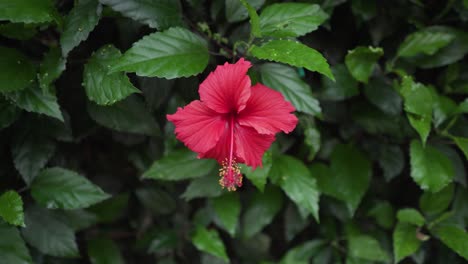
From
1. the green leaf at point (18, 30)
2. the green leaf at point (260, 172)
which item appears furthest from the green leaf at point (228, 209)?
the green leaf at point (18, 30)

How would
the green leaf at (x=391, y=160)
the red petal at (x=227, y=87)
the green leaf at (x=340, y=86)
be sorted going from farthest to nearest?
the green leaf at (x=391, y=160), the green leaf at (x=340, y=86), the red petal at (x=227, y=87)

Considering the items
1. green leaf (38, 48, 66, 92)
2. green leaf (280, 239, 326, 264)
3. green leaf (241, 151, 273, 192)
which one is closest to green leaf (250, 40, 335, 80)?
green leaf (241, 151, 273, 192)

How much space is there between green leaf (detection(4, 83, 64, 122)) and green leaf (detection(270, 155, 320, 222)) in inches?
24.9

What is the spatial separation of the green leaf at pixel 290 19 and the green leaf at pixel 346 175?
52 centimetres

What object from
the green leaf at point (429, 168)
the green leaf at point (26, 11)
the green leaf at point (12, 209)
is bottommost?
the green leaf at point (429, 168)

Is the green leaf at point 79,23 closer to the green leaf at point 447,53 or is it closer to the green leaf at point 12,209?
the green leaf at point 12,209

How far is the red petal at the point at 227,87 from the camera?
858mm

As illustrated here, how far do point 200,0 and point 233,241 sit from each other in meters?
0.93

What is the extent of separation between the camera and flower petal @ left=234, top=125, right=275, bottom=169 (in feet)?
3.03

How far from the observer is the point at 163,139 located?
1433 millimetres

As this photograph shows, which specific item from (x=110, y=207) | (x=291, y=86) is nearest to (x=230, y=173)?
(x=291, y=86)

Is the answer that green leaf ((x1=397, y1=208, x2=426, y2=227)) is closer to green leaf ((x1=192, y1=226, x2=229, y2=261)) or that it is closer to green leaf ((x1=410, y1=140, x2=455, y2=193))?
green leaf ((x1=410, y1=140, x2=455, y2=193))

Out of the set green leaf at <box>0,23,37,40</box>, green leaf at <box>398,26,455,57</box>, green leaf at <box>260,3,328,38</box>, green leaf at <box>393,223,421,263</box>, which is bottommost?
green leaf at <box>393,223,421,263</box>

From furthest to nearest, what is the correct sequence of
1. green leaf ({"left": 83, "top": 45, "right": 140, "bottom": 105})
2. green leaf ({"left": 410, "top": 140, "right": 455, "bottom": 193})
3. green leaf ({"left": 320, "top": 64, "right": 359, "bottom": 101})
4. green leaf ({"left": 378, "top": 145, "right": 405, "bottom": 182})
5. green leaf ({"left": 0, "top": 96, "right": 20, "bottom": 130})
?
green leaf ({"left": 378, "top": 145, "right": 405, "bottom": 182}), green leaf ({"left": 320, "top": 64, "right": 359, "bottom": 101}), green leaf ({"left": 410, "top": 140, "right": 455, "bottom": 193}), green leaf ({"left": 0, "top": 96, "right": 20, "bottom": 130}), green leaf ({"left": 83, "top": 45, "right": 140, "bottom": 105})
